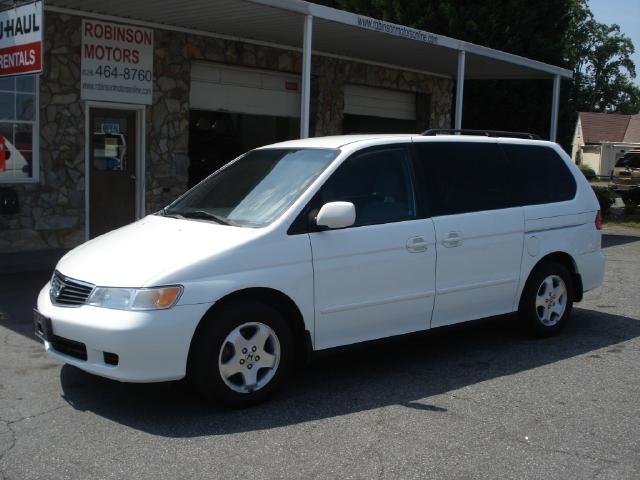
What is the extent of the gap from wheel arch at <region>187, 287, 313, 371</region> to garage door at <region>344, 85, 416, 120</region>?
1033 cm

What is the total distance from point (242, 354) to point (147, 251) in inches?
36.4

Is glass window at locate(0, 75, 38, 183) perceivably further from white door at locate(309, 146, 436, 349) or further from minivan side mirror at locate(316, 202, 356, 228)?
minivan side mirror at locate(316, 202, 356, 228)

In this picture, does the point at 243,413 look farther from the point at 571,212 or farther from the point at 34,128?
the point at 34,128

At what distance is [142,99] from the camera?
11.5m

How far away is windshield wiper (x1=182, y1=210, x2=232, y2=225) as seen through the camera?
17.9 feet

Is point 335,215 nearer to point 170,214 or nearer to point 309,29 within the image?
point 170,214

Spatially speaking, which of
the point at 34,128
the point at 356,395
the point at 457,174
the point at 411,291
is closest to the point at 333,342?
the point at 356,395

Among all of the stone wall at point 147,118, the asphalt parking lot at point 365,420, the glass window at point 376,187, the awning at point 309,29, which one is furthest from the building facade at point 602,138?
the glass window at point 376,187

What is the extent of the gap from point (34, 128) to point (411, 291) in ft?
22.3

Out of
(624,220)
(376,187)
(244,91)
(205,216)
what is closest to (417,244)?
(376,187)

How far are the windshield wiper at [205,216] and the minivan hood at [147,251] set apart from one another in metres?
0.07

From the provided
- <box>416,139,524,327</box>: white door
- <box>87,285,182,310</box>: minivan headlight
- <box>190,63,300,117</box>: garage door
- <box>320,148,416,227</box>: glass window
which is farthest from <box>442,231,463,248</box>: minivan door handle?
<box>190,63,300,117</box>: garage door

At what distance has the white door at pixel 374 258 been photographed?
17.6 ft

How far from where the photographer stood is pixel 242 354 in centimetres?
500
